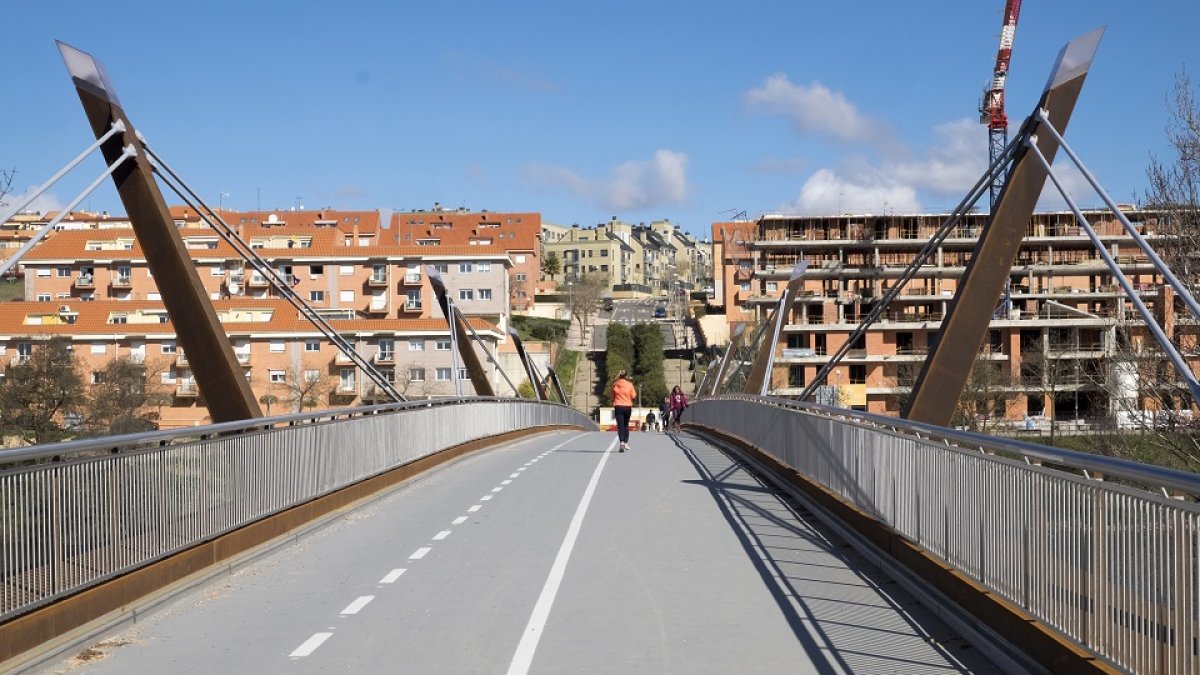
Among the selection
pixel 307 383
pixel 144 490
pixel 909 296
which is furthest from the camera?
pixel 909 296

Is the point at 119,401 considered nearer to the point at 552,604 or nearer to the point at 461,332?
the point at 461,332

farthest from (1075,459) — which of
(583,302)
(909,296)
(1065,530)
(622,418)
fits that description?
(583,302)

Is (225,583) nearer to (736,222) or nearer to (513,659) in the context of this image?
(513,659)

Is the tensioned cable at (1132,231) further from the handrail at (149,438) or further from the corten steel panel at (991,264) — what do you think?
the handrail at (149,438)

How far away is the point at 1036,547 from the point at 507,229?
165760 mm

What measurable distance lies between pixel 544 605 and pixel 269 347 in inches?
2855

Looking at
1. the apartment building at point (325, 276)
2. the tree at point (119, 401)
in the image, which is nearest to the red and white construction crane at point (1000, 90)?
the apartment building at point (325, 276)

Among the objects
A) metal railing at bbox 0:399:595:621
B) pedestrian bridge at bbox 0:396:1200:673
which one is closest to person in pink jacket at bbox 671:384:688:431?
metal railing at bbox 0:399:595:621

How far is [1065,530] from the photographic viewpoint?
8.12 m

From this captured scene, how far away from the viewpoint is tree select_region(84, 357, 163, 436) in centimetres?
4239

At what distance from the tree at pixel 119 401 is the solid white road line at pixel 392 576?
1134 inches

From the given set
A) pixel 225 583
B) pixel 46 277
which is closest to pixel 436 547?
pixel 225 583

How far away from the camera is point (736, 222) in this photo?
147m

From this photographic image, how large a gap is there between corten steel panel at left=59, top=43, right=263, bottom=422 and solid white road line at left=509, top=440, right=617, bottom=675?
16.2 ft
